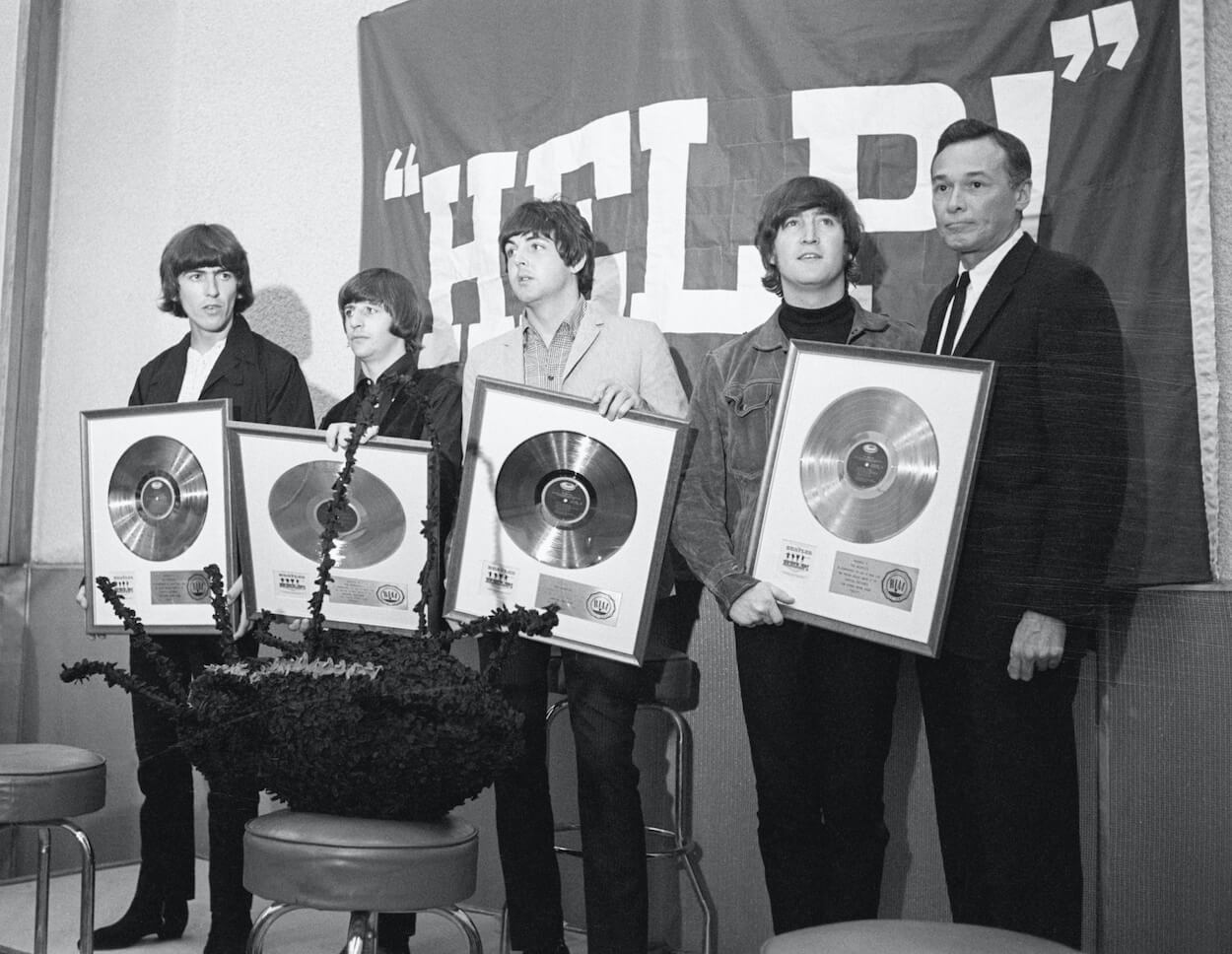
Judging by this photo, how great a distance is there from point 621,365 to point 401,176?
122 centimetres

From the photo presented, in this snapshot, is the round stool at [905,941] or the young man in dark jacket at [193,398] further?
the young man in dark jacket at [193,398]

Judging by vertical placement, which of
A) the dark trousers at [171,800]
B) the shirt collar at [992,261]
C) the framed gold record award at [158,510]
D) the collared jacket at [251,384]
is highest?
the shirt collar at [992,261]

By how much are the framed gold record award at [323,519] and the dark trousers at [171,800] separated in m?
0.25

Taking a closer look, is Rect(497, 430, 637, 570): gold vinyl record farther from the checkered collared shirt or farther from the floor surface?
the floor surface

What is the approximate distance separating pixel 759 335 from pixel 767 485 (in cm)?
38

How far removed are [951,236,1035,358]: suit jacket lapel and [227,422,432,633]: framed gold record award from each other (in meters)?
1.10

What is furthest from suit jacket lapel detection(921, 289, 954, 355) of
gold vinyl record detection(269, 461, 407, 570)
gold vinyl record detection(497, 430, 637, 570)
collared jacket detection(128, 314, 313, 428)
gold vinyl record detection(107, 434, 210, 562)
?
gold vinyl record detection(107, 434, 210, 562)

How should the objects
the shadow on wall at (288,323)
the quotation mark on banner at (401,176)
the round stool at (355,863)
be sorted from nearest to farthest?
the round stool at (355,863) < the quotation mark on banner at (401,176) < the shadow on wall at (288,323)

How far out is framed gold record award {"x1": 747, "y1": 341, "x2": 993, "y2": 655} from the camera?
6.48 ft

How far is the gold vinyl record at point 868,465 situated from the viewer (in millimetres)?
2014

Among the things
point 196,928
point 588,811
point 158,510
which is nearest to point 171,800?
point 196,928

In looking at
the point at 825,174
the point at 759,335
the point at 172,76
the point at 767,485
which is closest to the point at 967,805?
the point at 767,485

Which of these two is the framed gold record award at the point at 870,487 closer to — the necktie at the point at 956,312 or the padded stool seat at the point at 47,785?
the necktie at the point at 956,312

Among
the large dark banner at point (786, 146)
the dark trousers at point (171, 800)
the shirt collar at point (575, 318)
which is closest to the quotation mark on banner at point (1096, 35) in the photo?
the large dark banner at point (786, 146)
